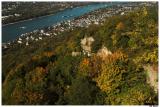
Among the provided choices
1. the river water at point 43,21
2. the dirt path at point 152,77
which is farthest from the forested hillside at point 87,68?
the river water at point 43,21

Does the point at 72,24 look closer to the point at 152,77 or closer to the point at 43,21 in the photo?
the point at 43,21

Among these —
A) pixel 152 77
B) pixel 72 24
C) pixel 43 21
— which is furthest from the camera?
pixel 43 21

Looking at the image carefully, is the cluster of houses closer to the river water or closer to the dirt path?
the river water

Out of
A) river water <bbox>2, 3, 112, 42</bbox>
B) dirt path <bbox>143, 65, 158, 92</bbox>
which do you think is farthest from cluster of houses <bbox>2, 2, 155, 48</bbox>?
dirt path <bbox>143, 65, 158, 92</bbox>

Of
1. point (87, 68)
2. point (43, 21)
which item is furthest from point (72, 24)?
point (87, 68)

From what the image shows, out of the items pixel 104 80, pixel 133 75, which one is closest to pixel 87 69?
pixel 104 80

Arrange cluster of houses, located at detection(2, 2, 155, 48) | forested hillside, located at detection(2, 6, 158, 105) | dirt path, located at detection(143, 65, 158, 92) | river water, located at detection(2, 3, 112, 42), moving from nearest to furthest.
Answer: forested hillside, located at detection(2, 6, 158, 105)
dirt path, located at detection(143, 65, 158, 92)
river water, located at detection(2, 3, 112, 42)
cluster of houses, located at detection(2, 2, 155, 48)

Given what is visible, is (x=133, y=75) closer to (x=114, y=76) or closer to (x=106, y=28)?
(x=114, y=76)
